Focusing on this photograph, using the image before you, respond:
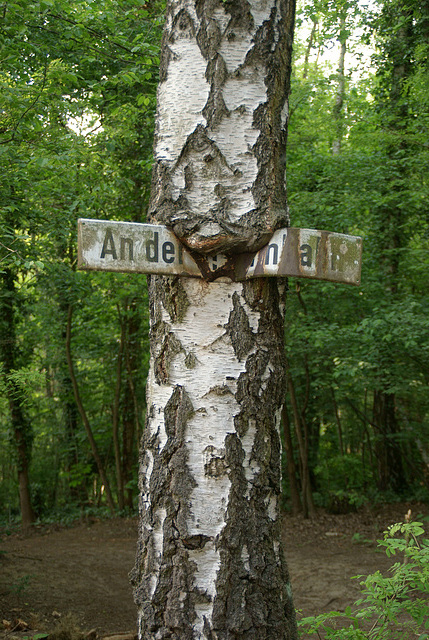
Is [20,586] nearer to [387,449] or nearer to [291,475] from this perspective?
[291,475]

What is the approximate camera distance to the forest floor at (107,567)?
18.8 ft

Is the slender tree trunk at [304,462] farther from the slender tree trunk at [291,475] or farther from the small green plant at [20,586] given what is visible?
the small green plant at [20,586]

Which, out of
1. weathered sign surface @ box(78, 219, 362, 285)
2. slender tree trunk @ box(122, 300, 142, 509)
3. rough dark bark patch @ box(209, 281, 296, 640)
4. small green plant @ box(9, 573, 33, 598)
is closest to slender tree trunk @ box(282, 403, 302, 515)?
slender tree trunk @ box(122, 300, 142, 509)

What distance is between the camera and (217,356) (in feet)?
5.63

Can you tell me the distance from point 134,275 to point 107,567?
4293 millimetres

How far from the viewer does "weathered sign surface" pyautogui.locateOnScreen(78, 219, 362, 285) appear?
1680mm

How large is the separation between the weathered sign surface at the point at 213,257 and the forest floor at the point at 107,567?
342cm

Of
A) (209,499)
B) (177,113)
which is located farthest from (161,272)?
(209,499)

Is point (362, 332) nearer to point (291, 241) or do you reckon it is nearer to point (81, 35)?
point (81, 35)

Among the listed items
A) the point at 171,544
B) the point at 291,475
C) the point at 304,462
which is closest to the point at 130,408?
the point at 291,475

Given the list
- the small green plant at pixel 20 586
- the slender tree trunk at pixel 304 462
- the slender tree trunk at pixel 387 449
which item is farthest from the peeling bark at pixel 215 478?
the slender tree trunk at pixel 387 449

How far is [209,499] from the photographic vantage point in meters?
1.65

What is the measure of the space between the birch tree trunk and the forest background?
2.03 metres

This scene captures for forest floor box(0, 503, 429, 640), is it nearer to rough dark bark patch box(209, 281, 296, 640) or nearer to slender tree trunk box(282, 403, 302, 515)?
slender tree trunk box(282, 403, 302, 515)
